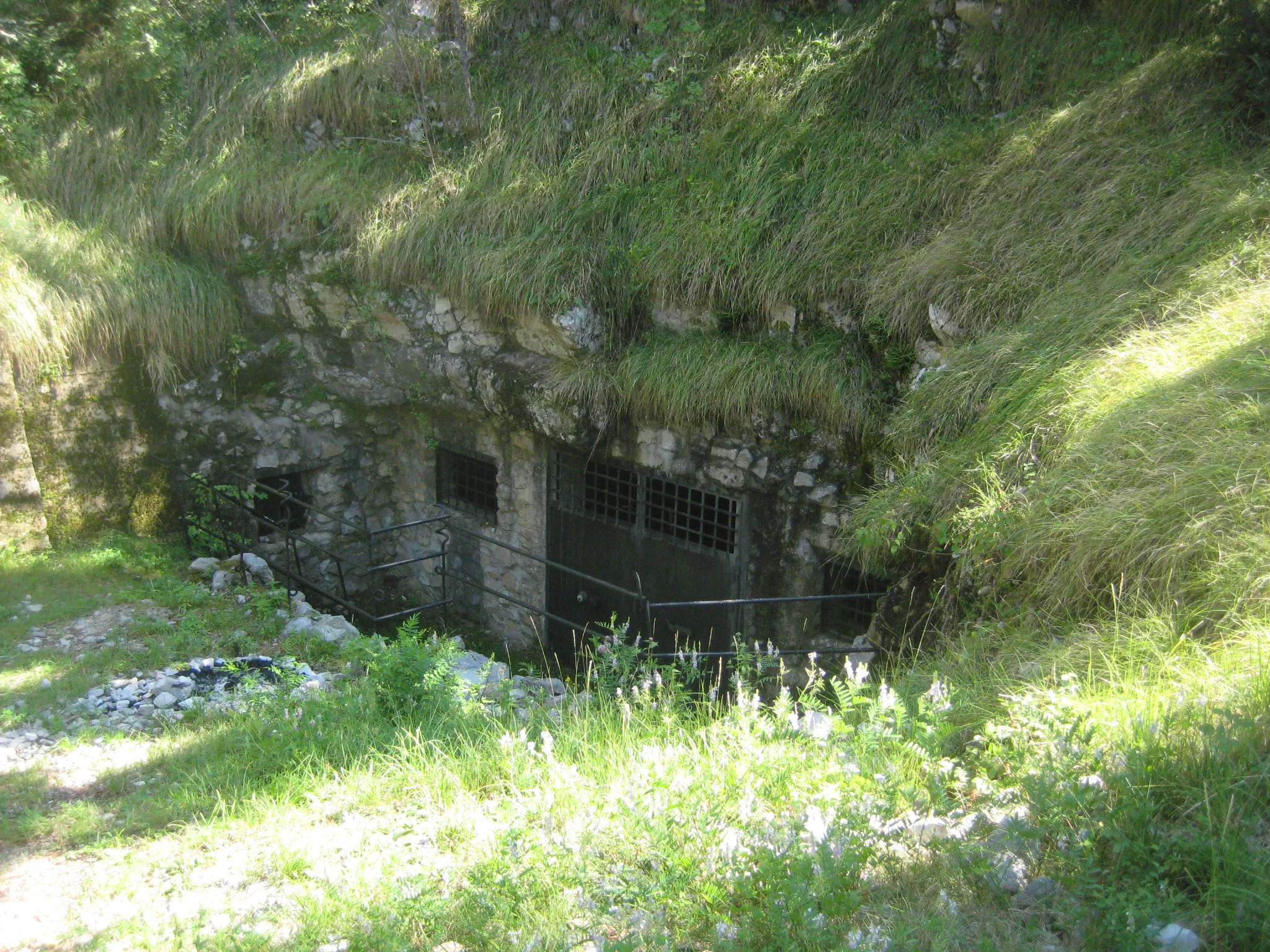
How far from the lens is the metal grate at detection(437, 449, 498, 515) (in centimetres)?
801

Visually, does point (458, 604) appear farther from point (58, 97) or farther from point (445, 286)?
point (58, 97)

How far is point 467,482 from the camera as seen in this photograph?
26.8 feet

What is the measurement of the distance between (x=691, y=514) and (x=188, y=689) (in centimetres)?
327

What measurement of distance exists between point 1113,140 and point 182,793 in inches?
231

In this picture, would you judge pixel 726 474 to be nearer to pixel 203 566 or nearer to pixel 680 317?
pixel 680 317

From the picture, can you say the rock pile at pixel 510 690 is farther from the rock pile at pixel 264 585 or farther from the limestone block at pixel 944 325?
the limestone block at pixel 944 325

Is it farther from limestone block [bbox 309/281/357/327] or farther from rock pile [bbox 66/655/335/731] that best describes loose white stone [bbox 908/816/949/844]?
limestone block [bbox 309/281/357/327]

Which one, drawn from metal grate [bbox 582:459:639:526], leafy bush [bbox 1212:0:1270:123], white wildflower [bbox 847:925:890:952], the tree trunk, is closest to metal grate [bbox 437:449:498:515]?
metal grate [bbox 582:459:639:526]

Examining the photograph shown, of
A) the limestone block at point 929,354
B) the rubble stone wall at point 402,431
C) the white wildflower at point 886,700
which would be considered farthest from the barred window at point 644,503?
the white wildflower at point 886,700

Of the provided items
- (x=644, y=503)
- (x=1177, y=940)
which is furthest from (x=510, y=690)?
(x=1177, y=940)

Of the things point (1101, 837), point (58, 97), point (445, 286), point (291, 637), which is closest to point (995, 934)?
point (1101, 837)

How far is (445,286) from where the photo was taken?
24.2 ft

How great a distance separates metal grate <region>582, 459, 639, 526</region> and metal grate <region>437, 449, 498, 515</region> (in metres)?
Result: 0.94

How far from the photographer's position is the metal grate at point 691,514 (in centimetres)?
655
